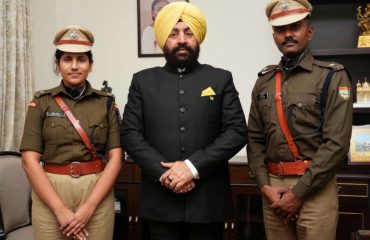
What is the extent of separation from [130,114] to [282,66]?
2.44ft

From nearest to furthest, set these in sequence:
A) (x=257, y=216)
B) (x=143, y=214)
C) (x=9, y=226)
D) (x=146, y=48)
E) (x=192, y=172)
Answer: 1. (x=192, y=172)
2. (x=143, y=214)
3. (x=9, y=226)
4. (x=257, y=216)
5. (x=146, y=48)

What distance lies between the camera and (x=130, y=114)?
5.68ft

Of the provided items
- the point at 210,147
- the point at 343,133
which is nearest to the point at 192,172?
the point at 210,147

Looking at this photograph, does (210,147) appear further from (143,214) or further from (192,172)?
(143,214)

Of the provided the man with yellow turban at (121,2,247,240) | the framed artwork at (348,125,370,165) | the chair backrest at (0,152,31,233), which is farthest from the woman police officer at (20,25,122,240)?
the framed artwork at (348,125,370,165)

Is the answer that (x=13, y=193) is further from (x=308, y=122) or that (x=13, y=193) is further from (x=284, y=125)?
(x=308, y=122)

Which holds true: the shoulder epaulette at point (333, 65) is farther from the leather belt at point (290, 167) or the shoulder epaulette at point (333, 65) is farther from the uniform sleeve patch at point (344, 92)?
the leather belt at point (290, 167)

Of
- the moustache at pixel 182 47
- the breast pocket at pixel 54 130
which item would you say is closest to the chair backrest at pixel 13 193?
the breast pocket at pixel 54 130

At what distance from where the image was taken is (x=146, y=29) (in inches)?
131

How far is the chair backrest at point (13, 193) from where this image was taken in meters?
2.22

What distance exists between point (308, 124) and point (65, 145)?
1.08 meters

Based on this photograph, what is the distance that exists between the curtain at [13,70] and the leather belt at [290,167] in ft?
6.32

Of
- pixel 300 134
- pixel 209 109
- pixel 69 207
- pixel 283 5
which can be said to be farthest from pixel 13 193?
pixel 283 5

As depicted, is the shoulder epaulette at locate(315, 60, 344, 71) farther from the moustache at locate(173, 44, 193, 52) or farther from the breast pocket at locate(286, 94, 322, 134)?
the moustache at locate(173, 44, 193, 52)
